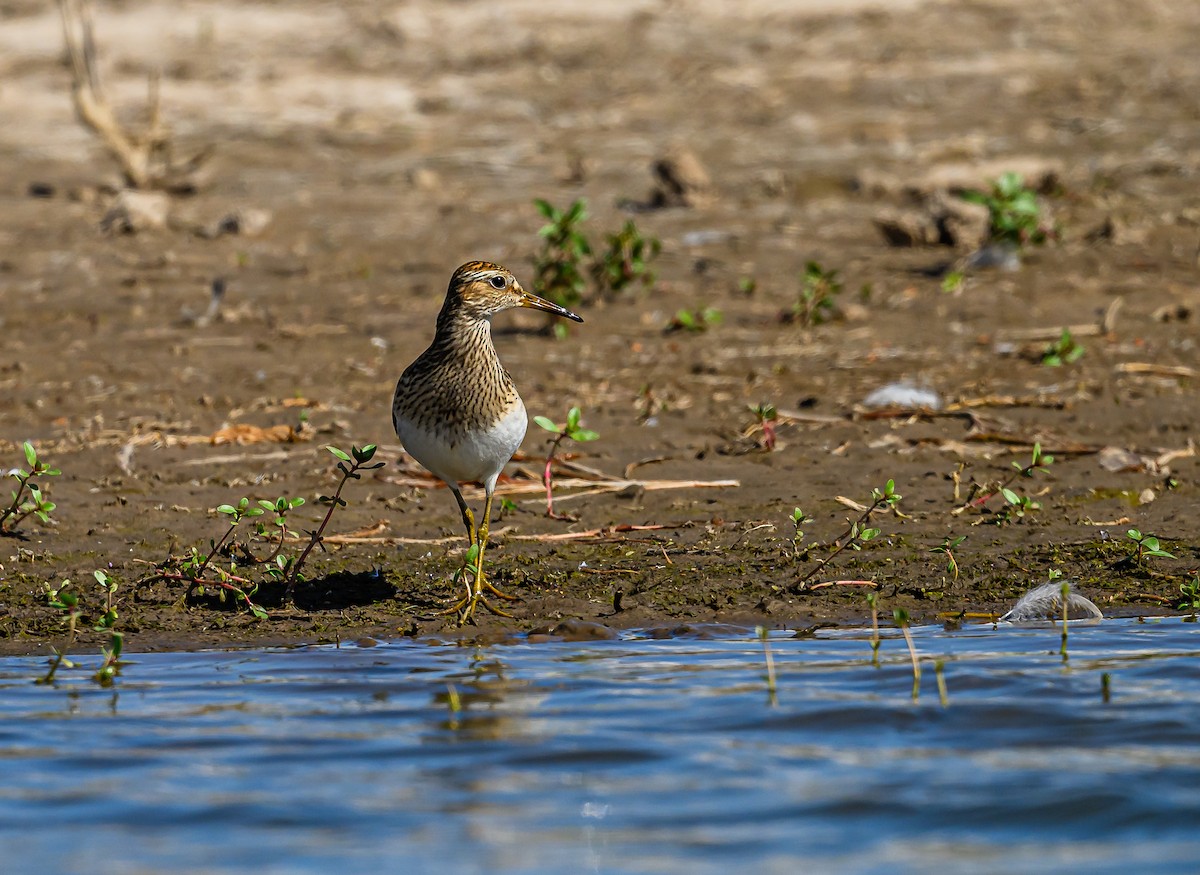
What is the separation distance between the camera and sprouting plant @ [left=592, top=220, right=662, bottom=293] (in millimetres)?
10766

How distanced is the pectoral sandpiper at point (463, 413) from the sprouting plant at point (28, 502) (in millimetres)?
1433

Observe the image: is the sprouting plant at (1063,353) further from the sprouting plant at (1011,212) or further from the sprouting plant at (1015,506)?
the sprouting plant at (1015,506)

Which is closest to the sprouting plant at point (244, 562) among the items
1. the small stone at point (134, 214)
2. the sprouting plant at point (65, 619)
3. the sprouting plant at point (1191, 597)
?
the sprouting plant at point (65, 619)

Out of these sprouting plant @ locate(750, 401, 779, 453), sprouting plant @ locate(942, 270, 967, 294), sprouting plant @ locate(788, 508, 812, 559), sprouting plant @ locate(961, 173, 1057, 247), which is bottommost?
sprouting plant @ locate(788, 508, 812, 559)

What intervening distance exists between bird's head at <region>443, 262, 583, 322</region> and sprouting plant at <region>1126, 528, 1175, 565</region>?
274cm

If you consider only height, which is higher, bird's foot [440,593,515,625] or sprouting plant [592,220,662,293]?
sprouting plant [592,220,662,293]

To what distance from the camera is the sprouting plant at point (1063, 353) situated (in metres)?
9.80

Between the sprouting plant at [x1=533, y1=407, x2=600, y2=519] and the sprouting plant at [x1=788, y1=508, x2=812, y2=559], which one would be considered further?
the sprouting plant at [x1=533, y1=407, x2=600, y2=519]

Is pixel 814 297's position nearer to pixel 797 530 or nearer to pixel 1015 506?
pixel 1015 506

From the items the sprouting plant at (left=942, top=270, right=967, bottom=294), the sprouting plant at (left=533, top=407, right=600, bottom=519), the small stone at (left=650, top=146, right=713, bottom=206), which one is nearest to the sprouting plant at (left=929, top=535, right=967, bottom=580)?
the sprouting plant at (left=533, top=407, right=600, bottom=519)

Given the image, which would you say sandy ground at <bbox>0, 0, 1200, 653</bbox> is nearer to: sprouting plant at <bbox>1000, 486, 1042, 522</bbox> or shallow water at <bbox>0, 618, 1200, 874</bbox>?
sprouting plant at <bbox>1000, 486, 1042, 522</bbox>

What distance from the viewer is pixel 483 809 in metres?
4.76


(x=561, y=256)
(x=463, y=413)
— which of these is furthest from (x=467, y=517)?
(x=561, y=256)

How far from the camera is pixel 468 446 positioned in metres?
6.57
